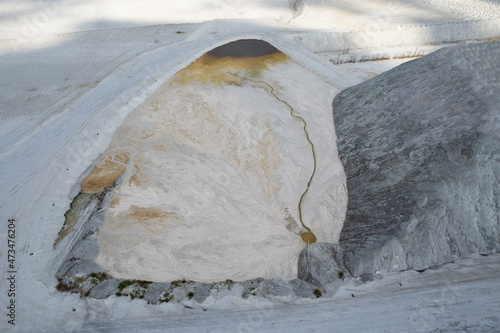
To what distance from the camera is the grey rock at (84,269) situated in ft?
24.5

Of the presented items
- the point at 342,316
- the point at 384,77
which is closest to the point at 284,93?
the point at 384,77

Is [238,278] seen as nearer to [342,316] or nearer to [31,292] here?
[342,316]

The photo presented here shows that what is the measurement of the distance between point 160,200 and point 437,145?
875cm

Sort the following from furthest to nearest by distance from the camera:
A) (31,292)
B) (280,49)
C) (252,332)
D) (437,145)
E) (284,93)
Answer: (280,49)
(284,93)
(437,145)
(31,292)
(252,332)

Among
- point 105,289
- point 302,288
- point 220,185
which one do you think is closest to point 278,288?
point 302,288

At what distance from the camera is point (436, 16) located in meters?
19.2

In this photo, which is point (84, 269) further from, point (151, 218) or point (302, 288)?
point (302, 288)

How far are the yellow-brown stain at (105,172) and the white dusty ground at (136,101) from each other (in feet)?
1.51

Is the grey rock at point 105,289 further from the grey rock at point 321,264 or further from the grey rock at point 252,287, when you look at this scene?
the grey rock at point 321,264

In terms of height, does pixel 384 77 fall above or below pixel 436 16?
below

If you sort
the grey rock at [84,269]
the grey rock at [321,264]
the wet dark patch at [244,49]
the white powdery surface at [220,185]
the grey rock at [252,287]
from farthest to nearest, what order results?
the wet dark patch at [244,49], the white powdery surface at [220,185], the grey rock at [84,269], the grey rock at [321,264], the grey rock at [252,287]

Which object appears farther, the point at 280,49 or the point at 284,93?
the point at 280,49

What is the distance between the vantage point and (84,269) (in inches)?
297

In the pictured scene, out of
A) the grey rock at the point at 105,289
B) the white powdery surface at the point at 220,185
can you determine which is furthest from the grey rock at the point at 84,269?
the grey rock at the point at 105,289
